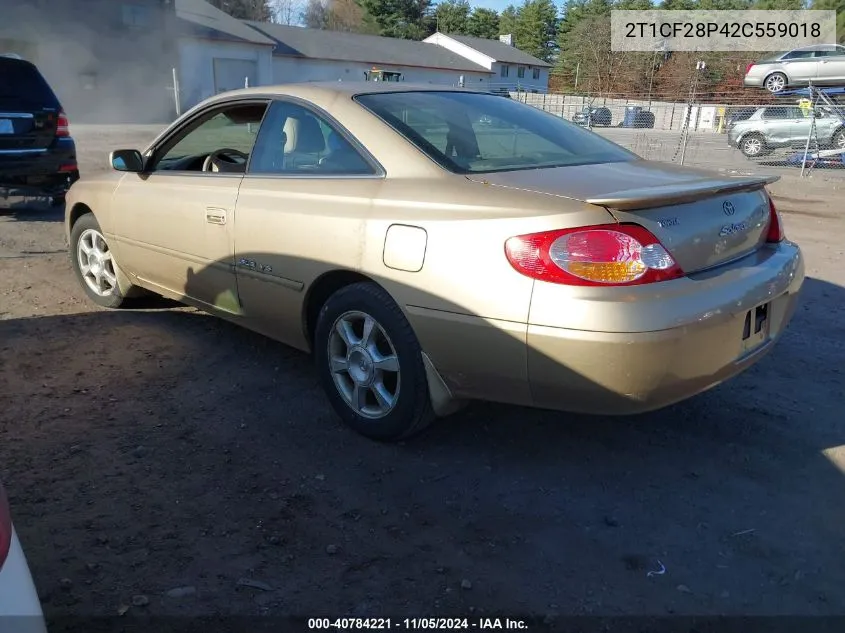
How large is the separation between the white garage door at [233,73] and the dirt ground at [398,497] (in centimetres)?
3674

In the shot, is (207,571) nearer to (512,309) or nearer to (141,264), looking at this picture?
(512,309)

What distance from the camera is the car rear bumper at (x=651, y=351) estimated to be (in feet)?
8.28

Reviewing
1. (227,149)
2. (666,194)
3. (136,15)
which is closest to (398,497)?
(666,194)

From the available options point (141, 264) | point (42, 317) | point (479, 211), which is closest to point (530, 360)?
point (479, 211)

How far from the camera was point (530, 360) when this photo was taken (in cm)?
266

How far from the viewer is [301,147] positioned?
3.64 m

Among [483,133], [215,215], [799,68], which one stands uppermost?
[799,68]

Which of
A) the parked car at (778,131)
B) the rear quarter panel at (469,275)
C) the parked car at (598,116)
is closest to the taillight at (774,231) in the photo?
the rear quarter panel at (469,275)

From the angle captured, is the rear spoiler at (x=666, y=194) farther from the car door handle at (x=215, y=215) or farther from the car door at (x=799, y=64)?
the car door at (x=799, y=64)

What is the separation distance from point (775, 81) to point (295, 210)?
23.2 meters

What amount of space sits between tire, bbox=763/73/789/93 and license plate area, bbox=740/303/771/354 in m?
21.8

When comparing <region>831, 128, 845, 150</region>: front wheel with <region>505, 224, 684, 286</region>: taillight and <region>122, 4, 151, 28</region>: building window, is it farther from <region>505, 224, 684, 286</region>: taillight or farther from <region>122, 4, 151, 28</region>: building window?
<region>122, 4, 151, 28</region>: building window

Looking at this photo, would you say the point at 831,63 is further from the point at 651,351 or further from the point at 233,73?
the point at 233,73

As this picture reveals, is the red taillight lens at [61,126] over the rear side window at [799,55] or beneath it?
beneath
